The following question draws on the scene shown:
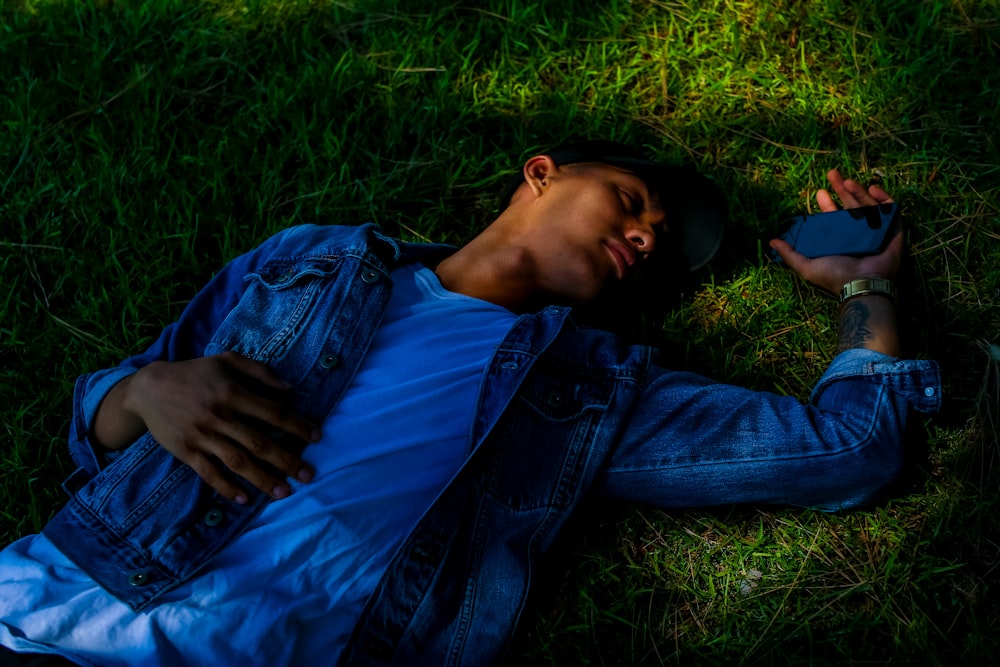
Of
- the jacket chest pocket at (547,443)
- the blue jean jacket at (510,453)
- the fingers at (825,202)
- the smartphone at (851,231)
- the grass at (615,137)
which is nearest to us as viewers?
the blue jean jacket at (510,453)

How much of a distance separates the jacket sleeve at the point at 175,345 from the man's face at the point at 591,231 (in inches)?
33.6


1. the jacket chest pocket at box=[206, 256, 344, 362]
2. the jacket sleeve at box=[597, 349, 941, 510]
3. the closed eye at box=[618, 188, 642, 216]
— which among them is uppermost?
the jacket chest pocket at box=[206, 256, 344, 362]

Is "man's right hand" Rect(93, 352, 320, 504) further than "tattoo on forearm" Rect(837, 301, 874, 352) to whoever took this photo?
No

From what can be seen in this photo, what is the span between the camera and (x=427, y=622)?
229 centimetres

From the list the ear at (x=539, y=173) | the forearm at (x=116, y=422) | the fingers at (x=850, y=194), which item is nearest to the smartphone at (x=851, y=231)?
the fingers at (x=850, y=194)

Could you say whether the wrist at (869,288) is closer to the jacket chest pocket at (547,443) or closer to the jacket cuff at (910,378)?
the jacket cuff at (910,378)

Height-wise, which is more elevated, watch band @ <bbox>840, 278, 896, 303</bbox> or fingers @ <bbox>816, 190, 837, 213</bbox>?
fingers @ <bbox>816, 190, 837, 213</bbox>

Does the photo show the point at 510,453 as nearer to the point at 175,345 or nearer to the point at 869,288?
the point at 175,345

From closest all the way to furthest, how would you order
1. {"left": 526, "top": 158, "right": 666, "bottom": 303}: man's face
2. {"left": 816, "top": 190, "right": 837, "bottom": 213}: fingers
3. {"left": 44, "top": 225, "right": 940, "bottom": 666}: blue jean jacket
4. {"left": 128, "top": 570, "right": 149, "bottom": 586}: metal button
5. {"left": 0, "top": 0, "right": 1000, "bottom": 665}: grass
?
{"left": 128, "top": 570, "right": 149, "bottom": 586}: metal button < {"left": 44, "top": 225, "right": 940, "bottom": 666}: blue jean jacket < {"left": 0, "top": 0, "right": 1000, "bottom": 665}: grass < {"left": 526, "top": 158, "right": 666, "bottom": 303}: man's face < {"left": 816, "top": 190, "right": 837, "bottom": 213}: fingers

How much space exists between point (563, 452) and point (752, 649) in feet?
2.65

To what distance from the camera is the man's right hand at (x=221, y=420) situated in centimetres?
217

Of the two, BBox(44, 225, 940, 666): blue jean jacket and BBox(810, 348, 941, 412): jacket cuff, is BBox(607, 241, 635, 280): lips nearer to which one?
BBox(44, 225, 940, 666): blue jean jacket

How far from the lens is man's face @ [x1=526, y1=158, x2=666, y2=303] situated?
2.61 m

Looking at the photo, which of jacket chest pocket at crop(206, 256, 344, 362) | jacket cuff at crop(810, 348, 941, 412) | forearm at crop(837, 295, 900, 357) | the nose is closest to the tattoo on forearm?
forearm at crop(837, 295, 900, 357)
